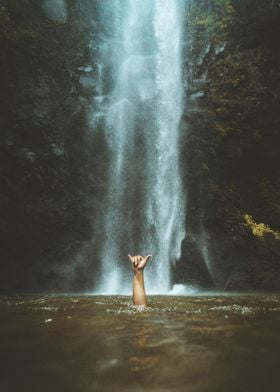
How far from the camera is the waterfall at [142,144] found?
572 inches

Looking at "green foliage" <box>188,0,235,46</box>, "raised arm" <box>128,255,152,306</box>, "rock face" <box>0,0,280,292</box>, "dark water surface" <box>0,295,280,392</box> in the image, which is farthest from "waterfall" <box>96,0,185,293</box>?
"dark water surface" <box>0,295,280,392</box>

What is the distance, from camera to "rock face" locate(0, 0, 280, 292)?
14.2 m

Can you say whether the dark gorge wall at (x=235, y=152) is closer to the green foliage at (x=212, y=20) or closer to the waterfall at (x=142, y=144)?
the green foliage at (x=212, y=20)

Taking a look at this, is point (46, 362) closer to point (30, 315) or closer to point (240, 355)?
point (240, 355)

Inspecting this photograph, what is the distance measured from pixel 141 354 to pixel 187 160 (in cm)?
1330

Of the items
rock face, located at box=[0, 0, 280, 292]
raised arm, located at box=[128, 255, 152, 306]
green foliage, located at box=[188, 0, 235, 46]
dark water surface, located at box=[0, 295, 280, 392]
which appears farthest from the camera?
green foliage, located at box=[188, 0, 235, 46]

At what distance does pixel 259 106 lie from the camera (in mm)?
15797

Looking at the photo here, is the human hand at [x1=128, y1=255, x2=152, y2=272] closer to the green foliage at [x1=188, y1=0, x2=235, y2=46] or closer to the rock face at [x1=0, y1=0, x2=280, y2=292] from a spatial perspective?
the rock face at [x1=0, y1=0, x2=280, y2=292]

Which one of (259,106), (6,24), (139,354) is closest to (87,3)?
(6,24)

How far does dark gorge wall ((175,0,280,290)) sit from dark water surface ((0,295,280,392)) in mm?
9279

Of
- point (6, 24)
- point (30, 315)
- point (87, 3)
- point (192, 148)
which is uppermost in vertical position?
point (87, 3)

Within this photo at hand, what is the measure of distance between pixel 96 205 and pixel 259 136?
24.0 feet

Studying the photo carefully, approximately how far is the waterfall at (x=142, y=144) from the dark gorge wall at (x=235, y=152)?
71cm

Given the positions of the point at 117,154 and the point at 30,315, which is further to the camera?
the point at 117,154
